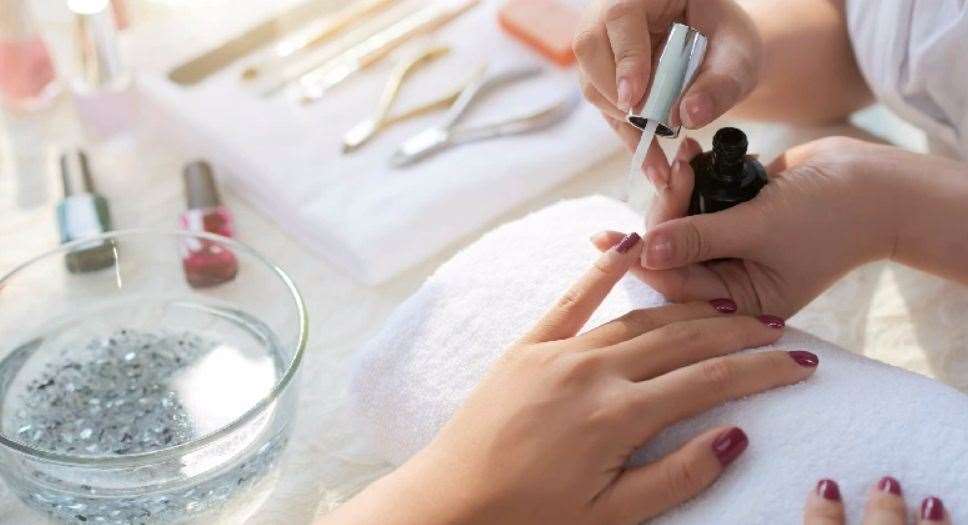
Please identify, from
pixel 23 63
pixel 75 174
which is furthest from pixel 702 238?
pixel 23 63

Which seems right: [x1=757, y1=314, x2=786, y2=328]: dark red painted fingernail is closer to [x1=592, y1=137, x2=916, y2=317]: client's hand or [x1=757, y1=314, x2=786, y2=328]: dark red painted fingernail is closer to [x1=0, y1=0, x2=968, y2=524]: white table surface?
[x1=592, y1=137, x2=916, y2=317]: client's hand

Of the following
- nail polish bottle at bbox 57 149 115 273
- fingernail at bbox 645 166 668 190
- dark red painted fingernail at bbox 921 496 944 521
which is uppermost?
fingernail at bbox 645 166 668 190

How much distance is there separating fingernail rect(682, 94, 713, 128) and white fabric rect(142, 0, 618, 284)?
30 centimetres

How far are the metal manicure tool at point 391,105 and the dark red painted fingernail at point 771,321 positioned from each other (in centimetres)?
42

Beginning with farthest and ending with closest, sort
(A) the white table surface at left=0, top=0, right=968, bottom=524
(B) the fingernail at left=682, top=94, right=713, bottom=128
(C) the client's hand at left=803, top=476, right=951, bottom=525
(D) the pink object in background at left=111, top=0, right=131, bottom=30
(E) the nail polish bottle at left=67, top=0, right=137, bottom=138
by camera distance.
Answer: (D) the pink object in background at left=111, top=0, right=131, bottom=30
(E) the nail polish bottle at left=67, top=0, right=137, bottom=138
(A) the white table surface at left=0, top=0, right=968, bottom=524
(B) the fingernail at left=682, top=94, right=713, bottom=128
(C) the client's hand at left=803, top=476, right=951, bottom=525

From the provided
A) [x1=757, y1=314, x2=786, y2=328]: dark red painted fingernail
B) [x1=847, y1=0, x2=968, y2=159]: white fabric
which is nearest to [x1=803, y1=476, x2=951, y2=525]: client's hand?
[x1=757, y1=314, x2=786, y2=328]: dark red painted fingernail

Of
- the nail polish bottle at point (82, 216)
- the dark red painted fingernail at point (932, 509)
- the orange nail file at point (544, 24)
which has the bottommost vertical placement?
the nail polish bottle at point (82, 216)

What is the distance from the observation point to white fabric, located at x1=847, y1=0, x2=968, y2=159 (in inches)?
31.0

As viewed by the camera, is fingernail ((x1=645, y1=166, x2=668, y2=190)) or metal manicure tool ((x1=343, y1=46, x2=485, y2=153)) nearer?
fingernail ((x1=645, y1=166, x2=668, y2=190))

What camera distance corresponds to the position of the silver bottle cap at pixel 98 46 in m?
0.96

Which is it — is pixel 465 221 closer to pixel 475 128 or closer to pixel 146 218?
pixel 475 128

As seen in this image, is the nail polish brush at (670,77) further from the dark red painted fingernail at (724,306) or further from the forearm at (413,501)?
the forearm at (413,501)

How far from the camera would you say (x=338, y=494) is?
0.71 metres

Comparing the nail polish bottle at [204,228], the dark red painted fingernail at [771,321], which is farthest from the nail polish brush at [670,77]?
the nail polish bottle at [204,228]
